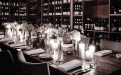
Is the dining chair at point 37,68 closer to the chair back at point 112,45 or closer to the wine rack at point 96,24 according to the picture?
the chair back at point 112,45

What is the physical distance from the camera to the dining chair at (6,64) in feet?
5.91

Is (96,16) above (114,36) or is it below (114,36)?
above

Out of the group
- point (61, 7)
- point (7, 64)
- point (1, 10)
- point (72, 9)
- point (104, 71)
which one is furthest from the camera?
point (1, 10)

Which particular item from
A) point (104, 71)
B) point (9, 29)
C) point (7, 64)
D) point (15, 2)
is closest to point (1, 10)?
point (15, 2)

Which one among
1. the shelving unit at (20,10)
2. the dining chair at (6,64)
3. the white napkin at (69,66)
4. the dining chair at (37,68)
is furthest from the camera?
the shelving unit at (20,10)

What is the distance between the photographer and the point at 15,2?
6.77 m

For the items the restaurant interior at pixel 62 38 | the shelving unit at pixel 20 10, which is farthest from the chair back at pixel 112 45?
the shelving unit at pixel 20 10

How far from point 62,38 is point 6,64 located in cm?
108

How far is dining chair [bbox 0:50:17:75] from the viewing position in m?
1.80

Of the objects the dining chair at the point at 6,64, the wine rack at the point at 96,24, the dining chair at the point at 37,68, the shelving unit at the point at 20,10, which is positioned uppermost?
the shelving unit at the point at 20,10

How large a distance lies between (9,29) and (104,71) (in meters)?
3.24

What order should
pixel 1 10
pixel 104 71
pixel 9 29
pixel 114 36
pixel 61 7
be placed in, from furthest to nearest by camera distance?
pixel 1 10
pixel 61 7
pixel 9 29
pixel 114 36
pixel 104 71

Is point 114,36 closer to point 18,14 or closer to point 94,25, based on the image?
point 94,25

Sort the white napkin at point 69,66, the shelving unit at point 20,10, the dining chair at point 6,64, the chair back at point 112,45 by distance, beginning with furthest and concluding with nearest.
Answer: the shelving unit at point 20,10, the chair back at point 112,45, the dining chair at point 6,64, the white napkin at point 69,66
